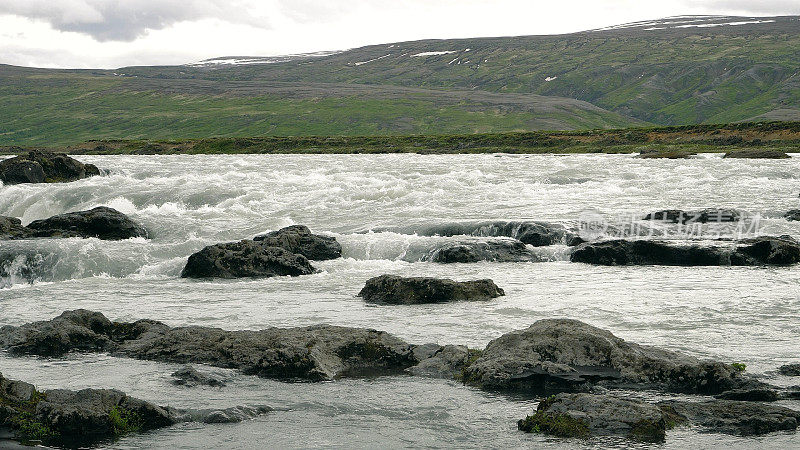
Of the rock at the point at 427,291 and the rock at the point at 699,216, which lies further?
the rock at the point at 699,216

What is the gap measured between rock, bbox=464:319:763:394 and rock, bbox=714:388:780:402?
355mm

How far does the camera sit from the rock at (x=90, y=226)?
34.0 m

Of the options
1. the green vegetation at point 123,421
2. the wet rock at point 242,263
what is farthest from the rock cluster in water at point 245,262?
the green vegetation at point 123,421

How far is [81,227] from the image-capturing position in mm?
34438

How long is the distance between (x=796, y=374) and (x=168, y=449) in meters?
10.8

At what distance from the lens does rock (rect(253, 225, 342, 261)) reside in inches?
1225

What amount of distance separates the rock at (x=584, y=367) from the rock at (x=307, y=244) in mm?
16960

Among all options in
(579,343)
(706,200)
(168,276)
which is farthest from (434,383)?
(706,200)

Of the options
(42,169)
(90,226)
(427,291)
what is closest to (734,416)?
(427,291)

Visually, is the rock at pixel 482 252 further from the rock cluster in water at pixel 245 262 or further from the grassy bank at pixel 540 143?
the grassy bank at pixel 540 143

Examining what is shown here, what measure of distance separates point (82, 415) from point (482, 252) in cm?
2071

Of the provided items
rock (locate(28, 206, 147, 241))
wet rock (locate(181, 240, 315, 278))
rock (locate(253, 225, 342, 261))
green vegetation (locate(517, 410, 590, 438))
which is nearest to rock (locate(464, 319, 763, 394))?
green vegetation (locate(517, 410, 590, 438))

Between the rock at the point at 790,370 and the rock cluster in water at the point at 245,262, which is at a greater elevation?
the rock at the point at 790,370

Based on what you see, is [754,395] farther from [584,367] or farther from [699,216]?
[699,216]
